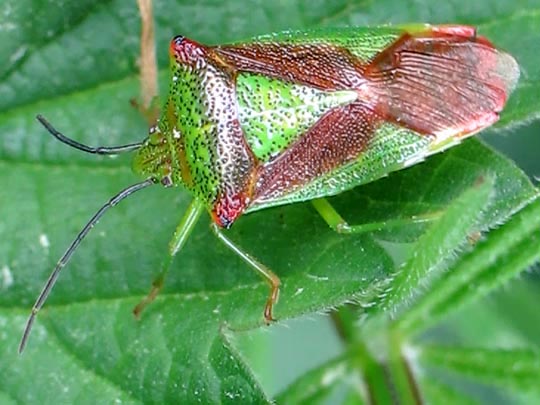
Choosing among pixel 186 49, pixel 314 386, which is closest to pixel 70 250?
pixel 186 49

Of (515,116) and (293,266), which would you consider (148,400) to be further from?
(515,116)

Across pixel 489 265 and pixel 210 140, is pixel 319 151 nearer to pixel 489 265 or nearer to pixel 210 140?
pixel 210 140

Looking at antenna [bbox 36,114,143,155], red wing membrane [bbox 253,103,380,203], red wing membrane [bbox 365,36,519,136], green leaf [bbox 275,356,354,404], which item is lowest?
green leaf [bbox 275,356,354,404]

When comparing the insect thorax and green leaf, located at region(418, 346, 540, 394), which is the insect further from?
green leaf, located at region(418, 346, 540, 394)

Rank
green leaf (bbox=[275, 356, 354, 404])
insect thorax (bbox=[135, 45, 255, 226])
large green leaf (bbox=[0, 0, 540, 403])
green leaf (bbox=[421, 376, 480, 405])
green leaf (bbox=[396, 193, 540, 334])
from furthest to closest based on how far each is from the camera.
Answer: green leaf (bbox=[421, 376, 480, 405]) → green leaf (bbox=[275, 356, 354, 404]) → insect thorax (bbox=[135, 45, 255, 226]) → large green leaf (bbox=[0, 0, 540, 403]) → green leaf (bbox=[396, 193, 540, 334])

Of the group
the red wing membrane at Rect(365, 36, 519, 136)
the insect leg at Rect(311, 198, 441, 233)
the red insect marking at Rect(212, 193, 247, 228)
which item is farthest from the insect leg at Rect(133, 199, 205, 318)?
the red wing membrane at Rect(365, 36, 519, 136)

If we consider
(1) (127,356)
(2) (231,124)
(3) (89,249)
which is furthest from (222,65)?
(1) (127,356)
